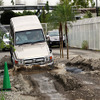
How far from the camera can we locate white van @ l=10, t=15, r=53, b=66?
1470 centimetres

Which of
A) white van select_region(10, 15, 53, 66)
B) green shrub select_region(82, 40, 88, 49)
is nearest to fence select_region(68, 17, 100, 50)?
green shrub select_region(82, 40, 88, 49)

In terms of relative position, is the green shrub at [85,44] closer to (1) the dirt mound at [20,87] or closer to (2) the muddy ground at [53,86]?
(2) the muddy ground at [53,86]

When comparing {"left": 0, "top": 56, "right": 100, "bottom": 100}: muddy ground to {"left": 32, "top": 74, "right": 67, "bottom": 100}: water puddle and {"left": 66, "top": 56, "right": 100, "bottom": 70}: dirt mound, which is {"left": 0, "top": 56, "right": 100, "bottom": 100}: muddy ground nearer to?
{"left": 32, "top": 74, "right": 67, "bottom": 100}: water puddle

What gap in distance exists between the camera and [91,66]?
15.5 meters

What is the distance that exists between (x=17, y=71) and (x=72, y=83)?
4423 millimetres

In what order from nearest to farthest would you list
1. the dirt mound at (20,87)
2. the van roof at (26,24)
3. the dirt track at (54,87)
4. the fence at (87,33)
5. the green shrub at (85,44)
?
the dirt track at (54,87) < the dirt mound at (20,87) < the van roof at (26,24) < the fence at (87,33) < the green shrub at (85,44)

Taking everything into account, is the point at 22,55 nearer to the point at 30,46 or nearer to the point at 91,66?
the point at 30,46

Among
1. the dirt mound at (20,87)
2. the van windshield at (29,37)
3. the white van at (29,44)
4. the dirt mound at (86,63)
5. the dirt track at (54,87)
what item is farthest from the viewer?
the van windshield at (29,37)

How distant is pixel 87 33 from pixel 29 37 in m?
13.7

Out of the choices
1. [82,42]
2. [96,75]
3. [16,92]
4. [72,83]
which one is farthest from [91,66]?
[82,42]

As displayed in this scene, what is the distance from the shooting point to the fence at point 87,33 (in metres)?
27.2

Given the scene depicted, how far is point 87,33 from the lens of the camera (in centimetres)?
2975

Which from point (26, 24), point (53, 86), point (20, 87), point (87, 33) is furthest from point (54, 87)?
point (87, 33)

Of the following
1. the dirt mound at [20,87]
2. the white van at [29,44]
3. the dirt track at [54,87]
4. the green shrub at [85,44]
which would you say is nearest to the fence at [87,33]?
the green shrub at [85,44]
